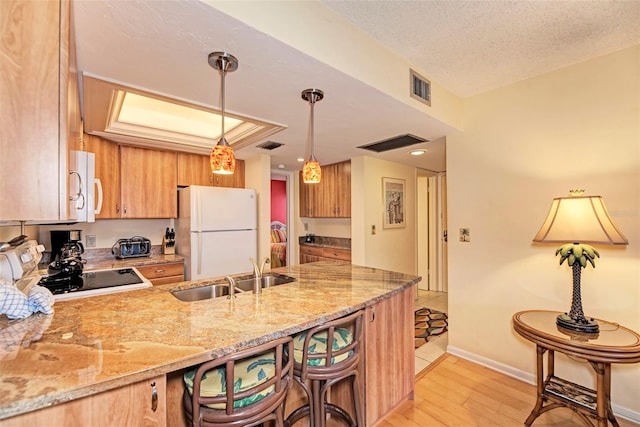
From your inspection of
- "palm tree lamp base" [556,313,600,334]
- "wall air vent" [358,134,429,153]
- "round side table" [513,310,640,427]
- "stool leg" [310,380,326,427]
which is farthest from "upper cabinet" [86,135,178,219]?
"palm tree lamp base" [556,313,600,334]

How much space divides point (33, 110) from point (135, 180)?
98.4 inches

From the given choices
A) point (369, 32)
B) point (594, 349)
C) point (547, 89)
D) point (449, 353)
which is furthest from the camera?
point (449, 353)

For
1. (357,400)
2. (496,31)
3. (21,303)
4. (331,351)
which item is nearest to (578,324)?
(357,400)

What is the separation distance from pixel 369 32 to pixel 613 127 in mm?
1772

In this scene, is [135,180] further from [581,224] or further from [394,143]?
[581,224]

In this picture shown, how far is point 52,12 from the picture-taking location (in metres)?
0.86

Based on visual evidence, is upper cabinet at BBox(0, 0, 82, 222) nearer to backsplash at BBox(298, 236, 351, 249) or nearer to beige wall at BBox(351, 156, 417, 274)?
beige wall at BBox(351, 156, 417, 274)

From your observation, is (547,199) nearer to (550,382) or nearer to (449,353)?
(550,382)

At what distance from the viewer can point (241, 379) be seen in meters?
1.07

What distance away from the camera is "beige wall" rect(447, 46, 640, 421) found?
5.95 feet

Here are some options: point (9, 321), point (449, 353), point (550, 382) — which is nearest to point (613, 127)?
point (550, 382)

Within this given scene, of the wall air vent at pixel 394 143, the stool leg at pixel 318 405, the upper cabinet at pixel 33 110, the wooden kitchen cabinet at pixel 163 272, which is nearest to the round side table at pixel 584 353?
the stool leg at pixel 318 405

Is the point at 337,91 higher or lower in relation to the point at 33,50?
higher

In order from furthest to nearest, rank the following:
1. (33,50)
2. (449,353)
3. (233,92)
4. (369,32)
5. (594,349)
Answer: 1. (449,353)
2. (233,92)
3. (369,32)
4. (594,349)
5. (33,50)
